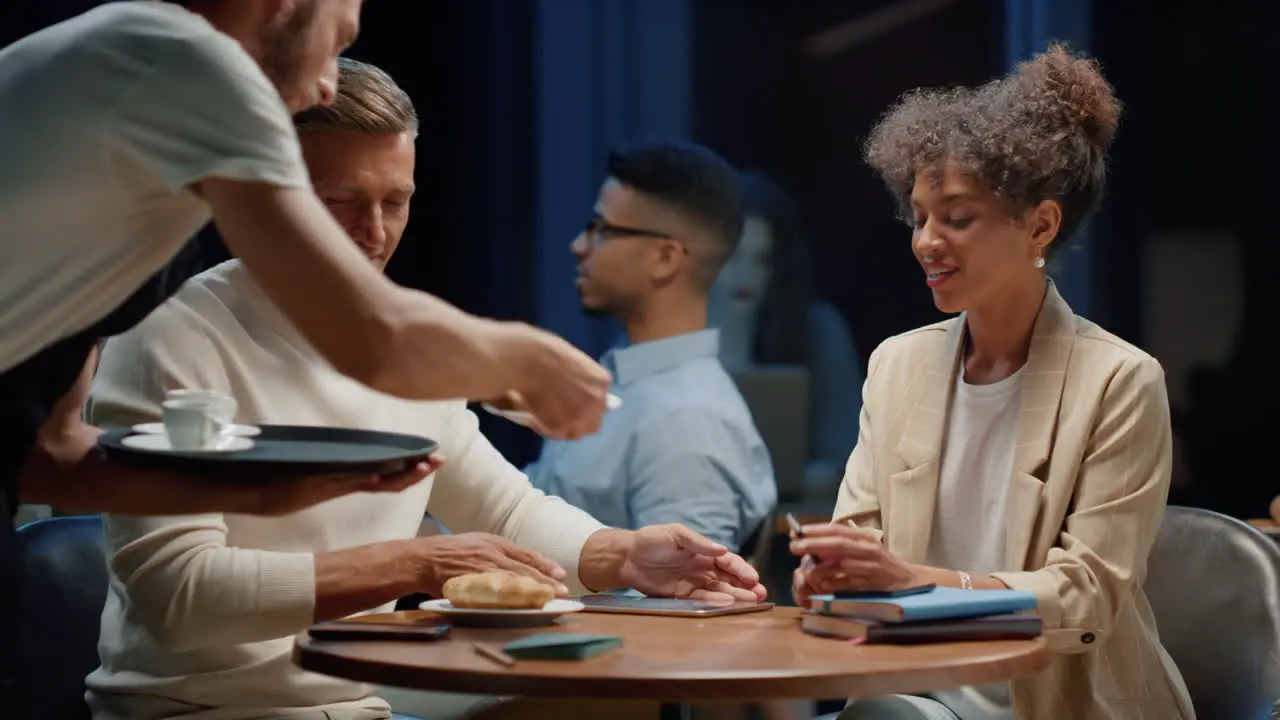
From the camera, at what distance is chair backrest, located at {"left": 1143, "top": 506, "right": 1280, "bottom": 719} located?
2.67m

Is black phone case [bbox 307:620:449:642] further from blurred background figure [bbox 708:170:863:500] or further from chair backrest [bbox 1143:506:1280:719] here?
blurred background figure [bbox 708:170:863:500]

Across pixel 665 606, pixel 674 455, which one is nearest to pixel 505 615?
pixel 665 606

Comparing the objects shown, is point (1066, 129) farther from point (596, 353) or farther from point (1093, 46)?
point (596, 353)

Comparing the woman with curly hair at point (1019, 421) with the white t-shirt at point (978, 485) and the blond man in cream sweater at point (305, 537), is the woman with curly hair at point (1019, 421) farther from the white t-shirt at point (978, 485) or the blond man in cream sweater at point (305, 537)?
the blond man in cream sweater at point (305, 537)

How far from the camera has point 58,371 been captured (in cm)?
160

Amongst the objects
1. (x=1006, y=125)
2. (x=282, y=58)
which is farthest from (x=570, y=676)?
(x=1006, y=125)

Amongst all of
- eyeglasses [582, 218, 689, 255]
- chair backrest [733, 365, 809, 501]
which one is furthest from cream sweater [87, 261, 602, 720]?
chair backrest [733, 365, 809, 501]

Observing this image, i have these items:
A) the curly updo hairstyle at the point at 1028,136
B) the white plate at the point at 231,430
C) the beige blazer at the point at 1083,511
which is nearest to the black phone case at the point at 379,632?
the white plate at the point at 231,430

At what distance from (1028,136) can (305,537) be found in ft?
4.49

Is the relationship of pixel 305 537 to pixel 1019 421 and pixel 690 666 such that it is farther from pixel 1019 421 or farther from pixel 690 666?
pixel 1019 421

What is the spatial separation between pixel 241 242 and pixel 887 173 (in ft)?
5.43

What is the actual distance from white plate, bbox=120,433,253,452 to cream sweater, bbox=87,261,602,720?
326 millimetres

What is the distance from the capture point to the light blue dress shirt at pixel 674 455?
362 cm

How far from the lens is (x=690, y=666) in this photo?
5.88ft
